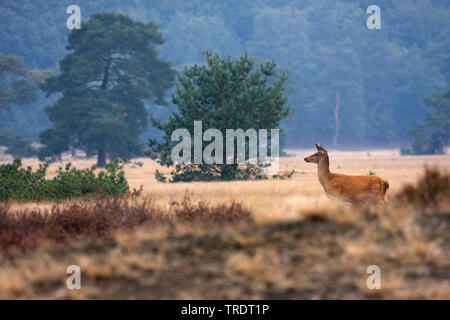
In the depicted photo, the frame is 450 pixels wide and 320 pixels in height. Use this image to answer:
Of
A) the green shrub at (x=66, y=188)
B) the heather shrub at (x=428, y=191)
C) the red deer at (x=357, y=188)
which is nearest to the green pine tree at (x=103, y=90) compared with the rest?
the green shrub at (x=66, y=188)

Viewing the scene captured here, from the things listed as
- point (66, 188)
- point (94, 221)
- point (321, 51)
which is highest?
point (321, 51)

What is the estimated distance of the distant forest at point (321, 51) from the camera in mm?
93312

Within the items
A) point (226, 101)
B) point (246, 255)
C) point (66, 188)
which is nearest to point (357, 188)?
point (246, 255)

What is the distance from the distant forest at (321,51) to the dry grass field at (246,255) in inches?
2872

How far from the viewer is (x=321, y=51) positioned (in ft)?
341

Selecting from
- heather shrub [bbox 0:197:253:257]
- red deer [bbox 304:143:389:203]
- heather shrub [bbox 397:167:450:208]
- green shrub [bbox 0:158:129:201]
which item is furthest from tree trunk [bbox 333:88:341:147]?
heather shrub [bbox 0:197:253:257]

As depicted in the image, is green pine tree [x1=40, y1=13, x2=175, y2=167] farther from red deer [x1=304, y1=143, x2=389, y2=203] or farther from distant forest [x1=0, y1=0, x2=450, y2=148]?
red deer [x1=304, y1=143, x2=389, y2=203]

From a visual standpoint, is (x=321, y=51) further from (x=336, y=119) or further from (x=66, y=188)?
(x=66, y=188)

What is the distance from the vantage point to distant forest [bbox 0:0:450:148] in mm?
93312

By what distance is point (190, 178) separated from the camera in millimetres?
27328

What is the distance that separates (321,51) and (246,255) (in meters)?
96.3

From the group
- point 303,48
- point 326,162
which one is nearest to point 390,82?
point 303,48
